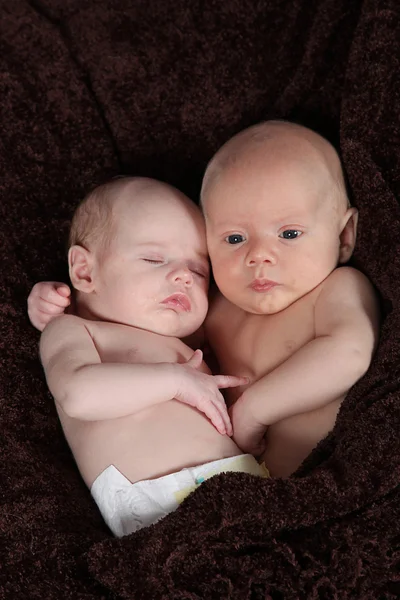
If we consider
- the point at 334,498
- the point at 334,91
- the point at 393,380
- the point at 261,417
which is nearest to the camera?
the point at 334,498

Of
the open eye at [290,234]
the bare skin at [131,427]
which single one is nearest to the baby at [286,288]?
the open eye at [290,234]

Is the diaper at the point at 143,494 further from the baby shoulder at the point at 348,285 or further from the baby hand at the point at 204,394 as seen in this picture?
the baby shoulder at the point at 348,285

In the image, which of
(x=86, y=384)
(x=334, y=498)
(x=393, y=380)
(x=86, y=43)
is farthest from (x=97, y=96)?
(x=334, y=498)

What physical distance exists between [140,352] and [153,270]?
0.52 ft

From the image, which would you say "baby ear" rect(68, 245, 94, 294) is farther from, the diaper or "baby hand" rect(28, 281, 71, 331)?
the diaper

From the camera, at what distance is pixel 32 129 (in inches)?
78.0

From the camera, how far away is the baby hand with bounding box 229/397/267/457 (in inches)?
65.3

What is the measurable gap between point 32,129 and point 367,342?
89 cm

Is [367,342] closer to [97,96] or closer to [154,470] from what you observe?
[154,470]

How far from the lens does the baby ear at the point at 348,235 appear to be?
176 cm

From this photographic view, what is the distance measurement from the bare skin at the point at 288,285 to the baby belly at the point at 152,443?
0.10 meters

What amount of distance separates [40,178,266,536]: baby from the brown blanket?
4.2 inches

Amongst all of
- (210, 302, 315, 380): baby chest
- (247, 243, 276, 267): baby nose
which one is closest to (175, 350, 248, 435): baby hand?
(210, 302, 315, 380): baby chest

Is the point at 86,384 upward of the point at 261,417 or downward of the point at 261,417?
upward
